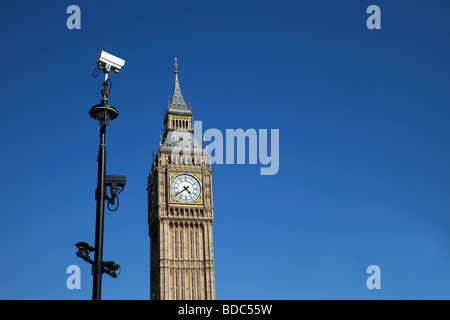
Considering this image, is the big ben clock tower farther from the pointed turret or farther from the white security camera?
the white security camera

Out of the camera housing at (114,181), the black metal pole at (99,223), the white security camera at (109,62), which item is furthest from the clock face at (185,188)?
the black metal pole at (99,223)

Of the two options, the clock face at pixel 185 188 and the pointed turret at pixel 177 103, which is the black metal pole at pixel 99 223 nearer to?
the clock face at pixel 185 188

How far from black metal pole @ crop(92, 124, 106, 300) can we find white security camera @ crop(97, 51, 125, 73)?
1903mm

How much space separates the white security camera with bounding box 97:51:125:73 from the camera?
719 inches

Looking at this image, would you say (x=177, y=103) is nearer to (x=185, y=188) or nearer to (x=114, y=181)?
(x=185, y=188)

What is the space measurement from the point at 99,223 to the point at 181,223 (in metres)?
65.8

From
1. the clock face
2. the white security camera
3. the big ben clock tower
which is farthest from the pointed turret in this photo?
the white security camera

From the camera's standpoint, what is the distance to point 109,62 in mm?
18344
